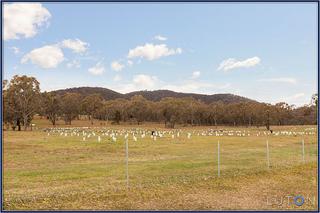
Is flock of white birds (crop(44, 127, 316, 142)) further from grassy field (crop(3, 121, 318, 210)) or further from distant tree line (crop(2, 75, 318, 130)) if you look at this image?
grassy field (crop(3, 121, 318, 210))

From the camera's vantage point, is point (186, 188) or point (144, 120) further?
point (144, 120)

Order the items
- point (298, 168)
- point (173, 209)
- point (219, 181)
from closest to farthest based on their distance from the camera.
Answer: point (173, 209)
point (219, 181)
point (298, 168)

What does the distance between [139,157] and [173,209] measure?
13.8 meters

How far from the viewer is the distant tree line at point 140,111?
78062mm

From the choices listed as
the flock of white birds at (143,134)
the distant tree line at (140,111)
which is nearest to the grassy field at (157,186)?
the flock of white birds at (143,134)

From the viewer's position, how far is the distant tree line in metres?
78.1

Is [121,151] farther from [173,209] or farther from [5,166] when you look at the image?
[173,209]

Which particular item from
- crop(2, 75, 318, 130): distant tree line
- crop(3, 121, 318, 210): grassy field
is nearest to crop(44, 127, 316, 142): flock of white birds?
crop(2, 75, 318, 130): distant tree line

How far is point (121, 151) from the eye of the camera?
28922mm

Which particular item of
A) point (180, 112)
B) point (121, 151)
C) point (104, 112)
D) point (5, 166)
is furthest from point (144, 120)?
point (5, 166)

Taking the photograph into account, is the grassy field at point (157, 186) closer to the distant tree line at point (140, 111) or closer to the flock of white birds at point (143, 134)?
the flock of white birds at point (143, 134)

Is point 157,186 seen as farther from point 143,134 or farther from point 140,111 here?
point 140,111

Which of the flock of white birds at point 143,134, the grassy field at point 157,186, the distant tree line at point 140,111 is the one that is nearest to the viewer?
the grassy field at point 157,186

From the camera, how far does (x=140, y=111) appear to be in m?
124
